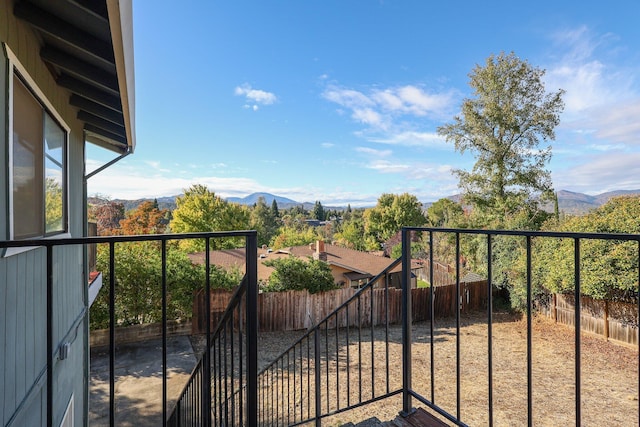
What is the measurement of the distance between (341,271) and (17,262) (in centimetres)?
1152

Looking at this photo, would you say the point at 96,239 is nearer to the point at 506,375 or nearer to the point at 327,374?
the point at 327,374

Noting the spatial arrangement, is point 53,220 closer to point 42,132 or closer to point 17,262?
point 42,132

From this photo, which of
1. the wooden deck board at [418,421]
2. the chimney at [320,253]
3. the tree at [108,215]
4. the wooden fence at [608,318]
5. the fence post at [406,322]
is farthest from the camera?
the tree at [108,215]

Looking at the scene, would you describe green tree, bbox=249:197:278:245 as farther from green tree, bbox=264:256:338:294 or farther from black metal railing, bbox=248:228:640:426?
green tree, bbox=264:256:338:294

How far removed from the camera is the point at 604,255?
6445 millimetres

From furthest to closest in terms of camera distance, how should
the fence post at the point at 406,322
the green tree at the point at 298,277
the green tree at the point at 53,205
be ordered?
1. the green tree at the point at 298,277
2. the green tree at the point at 53,205
3. the fence post at the point at 406,322

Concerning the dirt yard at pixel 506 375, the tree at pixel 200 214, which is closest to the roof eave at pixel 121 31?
the dirt yard at pixel 506 375

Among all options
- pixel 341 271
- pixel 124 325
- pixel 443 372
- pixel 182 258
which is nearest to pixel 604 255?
pixel 443 372

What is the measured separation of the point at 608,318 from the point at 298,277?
7.43 meters

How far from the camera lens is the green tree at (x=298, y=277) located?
872 cm

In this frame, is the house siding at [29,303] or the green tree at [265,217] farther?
the green tree at [265,217]

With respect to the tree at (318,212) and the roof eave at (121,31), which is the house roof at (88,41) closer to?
the roof eave at (121,31)

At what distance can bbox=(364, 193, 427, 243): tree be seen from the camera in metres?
25.2

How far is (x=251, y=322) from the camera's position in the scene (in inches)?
39.6
